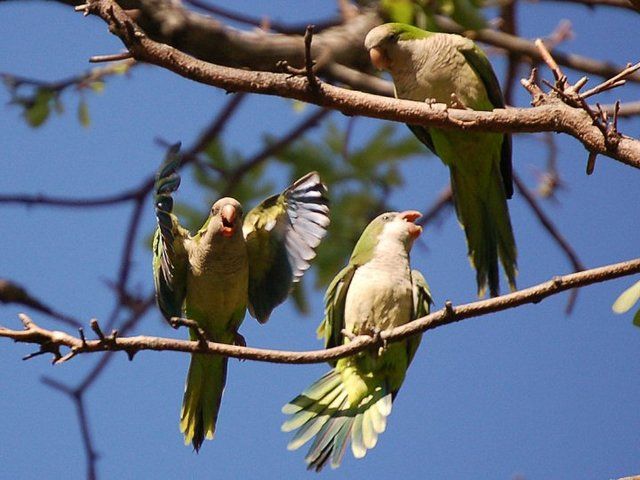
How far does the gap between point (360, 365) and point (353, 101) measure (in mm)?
1370

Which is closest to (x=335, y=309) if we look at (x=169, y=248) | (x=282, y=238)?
(x=282, y=238)

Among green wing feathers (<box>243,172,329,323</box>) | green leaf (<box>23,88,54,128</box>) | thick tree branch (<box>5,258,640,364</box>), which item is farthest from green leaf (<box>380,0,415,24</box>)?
thick tree branch (<box>5,258,640,364</box>)

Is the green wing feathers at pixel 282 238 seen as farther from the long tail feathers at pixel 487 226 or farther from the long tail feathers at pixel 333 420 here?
the long tail feathers at pixel 487 226

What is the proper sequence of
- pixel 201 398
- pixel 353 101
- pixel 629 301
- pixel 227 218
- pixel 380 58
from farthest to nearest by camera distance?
pixel 380 58 < pixel 201 398 < pixel 227 218 < pixel 353 101 < pixel 629 301

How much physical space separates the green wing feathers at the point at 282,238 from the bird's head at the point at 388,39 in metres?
1.08

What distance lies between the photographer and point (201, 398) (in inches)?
148

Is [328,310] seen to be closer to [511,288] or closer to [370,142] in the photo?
[511,288]

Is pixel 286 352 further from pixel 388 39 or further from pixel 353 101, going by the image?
pixel 388 39

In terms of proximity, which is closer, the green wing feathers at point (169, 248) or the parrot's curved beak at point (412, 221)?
the green wing feathers at point (169, 248)

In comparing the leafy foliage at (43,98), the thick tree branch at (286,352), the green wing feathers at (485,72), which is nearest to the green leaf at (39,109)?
the leafy foliage at (43,98)

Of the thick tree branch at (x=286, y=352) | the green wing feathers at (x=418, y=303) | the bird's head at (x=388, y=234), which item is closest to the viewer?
the thick tree branch at (x=286, y=352)

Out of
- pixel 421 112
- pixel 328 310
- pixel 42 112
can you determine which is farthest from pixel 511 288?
pixel 42 112

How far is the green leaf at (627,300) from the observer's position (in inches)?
99.8

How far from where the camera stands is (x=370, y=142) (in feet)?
18.9
